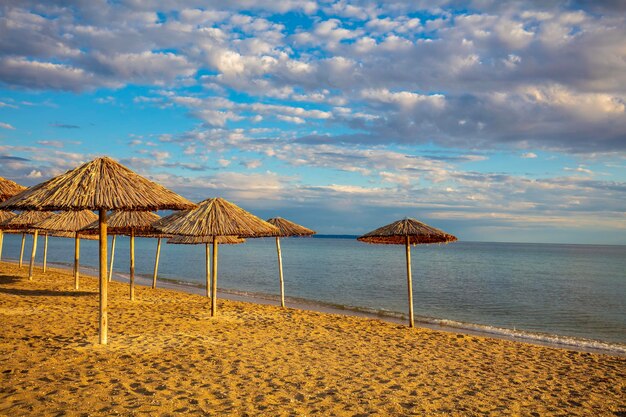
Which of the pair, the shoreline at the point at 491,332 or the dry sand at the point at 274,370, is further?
the shoreline at the point at 491,332

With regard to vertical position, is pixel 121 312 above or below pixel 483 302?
above

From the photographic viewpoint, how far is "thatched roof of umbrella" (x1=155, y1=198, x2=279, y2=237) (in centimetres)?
1024

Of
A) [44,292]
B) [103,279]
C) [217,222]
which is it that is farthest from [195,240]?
[44,292]

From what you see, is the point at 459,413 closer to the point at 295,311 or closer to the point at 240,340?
the point at 240,340

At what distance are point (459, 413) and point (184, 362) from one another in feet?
14.2

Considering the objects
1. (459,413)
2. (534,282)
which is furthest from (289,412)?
(534,282)

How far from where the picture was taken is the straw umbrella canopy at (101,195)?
7.06 meters

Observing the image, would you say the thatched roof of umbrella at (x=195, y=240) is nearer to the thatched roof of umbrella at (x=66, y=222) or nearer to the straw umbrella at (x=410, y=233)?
the thatched roof of umbrella at (x=66, y=222)

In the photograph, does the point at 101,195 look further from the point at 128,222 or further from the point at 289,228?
the point at 289,228

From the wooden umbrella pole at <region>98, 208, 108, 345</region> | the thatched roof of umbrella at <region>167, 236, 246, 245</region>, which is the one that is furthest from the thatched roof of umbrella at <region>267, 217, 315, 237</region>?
the wooden umbrella pole at <region>98, 208, 108, 345</region>

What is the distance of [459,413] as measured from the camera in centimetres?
562

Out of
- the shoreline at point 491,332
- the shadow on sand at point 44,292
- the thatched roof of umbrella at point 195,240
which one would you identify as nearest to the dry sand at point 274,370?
the thatched roof of umbrella at point 195,240

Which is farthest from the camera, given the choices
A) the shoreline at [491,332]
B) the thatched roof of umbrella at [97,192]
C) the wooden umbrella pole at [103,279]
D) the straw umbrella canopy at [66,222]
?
the straw umbrella canopy at [66,222]

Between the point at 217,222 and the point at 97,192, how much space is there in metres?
3.57
